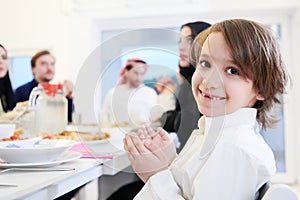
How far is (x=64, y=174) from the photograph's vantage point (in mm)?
705

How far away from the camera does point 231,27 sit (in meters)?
0.66

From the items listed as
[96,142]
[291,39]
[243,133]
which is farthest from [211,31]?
[291,39]

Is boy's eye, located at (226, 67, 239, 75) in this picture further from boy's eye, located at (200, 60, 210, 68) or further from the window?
the window

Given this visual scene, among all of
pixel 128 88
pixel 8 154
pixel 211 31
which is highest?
pixel 211 31

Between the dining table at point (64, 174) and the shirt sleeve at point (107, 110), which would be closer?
the dining table at point (64, 174)

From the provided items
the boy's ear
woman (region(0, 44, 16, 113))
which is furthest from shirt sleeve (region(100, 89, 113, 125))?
woman (region(0, 44, 16, 113))

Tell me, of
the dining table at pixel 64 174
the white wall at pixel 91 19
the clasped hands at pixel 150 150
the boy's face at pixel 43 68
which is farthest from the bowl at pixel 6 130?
the white wall at pixel 91 19

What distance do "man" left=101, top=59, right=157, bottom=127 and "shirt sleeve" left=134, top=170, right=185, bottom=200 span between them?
146 mm

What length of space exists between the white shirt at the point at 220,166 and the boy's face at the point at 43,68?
1994 mm

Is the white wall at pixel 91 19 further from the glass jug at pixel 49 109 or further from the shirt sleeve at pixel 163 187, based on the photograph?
the shirt sleeve at pixel 163 187

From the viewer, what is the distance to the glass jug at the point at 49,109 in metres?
1.35

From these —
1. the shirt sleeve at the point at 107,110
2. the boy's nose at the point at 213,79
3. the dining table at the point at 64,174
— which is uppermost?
the boy's nose at the point at 213,79

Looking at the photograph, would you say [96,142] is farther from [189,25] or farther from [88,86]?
[189,25]

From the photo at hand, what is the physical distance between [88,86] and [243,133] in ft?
1.14
